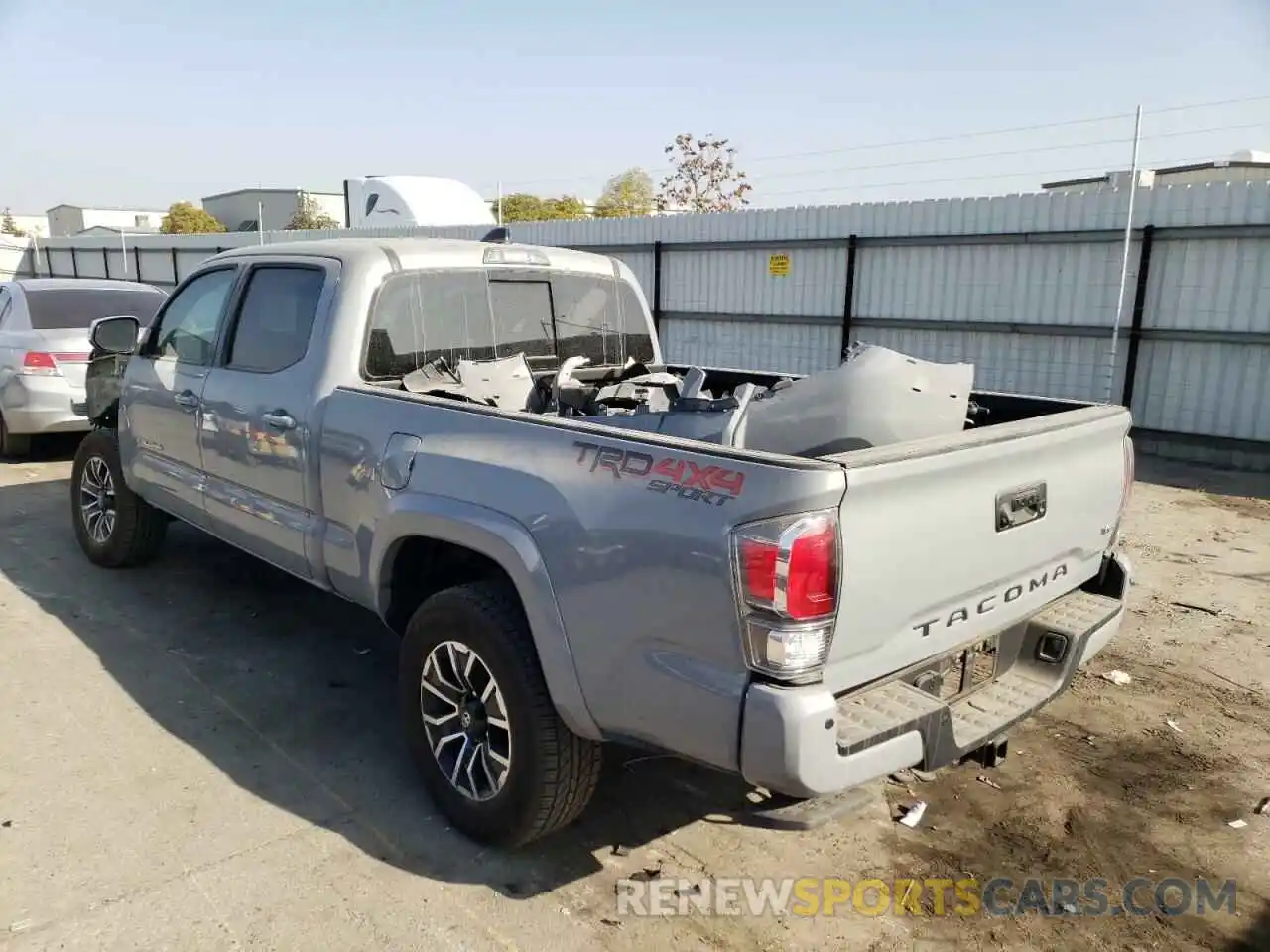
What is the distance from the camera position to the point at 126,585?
5562 mm

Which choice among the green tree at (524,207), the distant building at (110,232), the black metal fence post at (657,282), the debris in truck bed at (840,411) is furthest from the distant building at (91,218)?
the debris in truck bed at (840,411)

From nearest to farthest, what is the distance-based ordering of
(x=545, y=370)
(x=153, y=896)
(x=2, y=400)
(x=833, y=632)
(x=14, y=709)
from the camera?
(x=833, y=632), (x=153, y=896), (x=14, y=709), (x=545, y=370), (x=2, y=400)

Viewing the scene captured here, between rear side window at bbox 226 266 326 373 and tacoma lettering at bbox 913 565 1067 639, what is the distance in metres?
2.71

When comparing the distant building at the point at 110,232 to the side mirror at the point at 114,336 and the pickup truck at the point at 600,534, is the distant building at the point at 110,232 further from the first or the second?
the pickup truck at the point at 600,534

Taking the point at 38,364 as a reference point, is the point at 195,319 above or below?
above

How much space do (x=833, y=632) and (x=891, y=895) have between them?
3.86ft

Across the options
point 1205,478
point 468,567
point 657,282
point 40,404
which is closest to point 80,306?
point 40,404

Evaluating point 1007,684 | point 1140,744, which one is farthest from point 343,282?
point 1140,744

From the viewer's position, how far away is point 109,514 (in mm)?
5746

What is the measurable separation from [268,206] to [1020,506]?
62540 mm

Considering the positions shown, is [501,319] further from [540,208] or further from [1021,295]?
[540,208]

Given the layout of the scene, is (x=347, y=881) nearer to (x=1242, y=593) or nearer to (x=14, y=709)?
(x=14, y=709)

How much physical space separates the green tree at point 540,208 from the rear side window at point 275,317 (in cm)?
4094

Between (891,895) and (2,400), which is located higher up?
(2,400)
